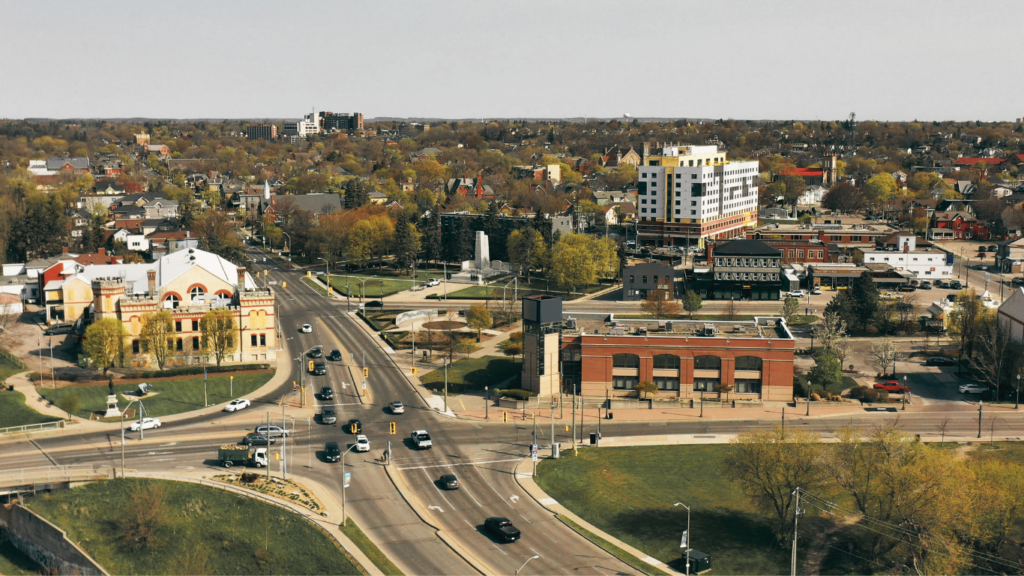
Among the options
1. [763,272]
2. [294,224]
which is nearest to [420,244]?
[294,224]

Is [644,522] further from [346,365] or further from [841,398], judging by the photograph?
[346,365]

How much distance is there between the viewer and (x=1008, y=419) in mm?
91625

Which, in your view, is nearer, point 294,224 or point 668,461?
point 668,461

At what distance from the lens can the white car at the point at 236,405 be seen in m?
93.6

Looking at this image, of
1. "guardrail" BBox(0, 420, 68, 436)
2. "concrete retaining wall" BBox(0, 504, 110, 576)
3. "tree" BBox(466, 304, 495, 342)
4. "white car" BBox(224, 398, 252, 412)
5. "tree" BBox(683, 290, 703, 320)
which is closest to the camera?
"concrete retaining wall" BBox(0, 504, 110, 576)

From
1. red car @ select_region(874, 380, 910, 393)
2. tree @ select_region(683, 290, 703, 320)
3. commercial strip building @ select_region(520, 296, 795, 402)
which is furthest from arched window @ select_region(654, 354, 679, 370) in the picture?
tree @ select_region(683, 290, 703, 320)

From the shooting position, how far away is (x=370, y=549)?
207 ft

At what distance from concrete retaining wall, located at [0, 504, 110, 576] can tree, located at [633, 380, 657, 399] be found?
51.9m

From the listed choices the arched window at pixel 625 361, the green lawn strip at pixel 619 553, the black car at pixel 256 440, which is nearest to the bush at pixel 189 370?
the black car at pixel 256 440

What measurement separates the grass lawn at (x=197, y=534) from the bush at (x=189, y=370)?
92.3 feet

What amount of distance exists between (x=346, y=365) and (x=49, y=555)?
44769mm

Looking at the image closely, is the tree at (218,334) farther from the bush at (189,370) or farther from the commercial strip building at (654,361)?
the commercial strip building at (654,361)

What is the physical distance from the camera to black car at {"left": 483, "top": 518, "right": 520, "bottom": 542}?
2552 inches

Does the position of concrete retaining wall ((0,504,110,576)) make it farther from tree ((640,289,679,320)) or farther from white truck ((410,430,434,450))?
tree ((640,289,679,320))
